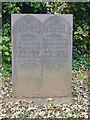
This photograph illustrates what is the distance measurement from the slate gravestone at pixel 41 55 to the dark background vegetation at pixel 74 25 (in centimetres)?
147

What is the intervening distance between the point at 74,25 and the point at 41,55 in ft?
9.97

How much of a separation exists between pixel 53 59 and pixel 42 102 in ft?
2.72

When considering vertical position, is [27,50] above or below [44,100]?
above

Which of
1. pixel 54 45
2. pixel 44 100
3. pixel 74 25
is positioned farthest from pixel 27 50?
pixel 74 25

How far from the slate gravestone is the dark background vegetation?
1.47m

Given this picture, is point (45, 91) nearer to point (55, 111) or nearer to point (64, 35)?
point (55, 111)

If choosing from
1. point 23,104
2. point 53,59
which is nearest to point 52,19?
point 53,59

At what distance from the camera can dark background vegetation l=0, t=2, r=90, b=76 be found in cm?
515

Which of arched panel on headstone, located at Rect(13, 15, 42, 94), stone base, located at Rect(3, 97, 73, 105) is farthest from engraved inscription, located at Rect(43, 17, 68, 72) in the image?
stone base, located at Rect(3, 97, 73, 105)

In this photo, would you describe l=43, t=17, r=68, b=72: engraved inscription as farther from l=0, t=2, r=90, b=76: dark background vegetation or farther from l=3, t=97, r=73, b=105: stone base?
l=0, t=2, r=90, b=76: dark background vegetation

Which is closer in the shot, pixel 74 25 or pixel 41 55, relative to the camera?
pixel 41 55

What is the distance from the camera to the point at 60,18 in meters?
3.37

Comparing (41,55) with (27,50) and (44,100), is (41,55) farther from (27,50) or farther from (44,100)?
(44,100)

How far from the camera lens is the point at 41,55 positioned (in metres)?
3.45
